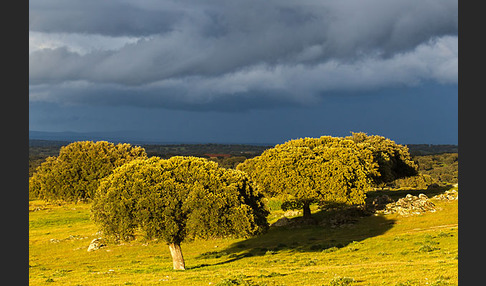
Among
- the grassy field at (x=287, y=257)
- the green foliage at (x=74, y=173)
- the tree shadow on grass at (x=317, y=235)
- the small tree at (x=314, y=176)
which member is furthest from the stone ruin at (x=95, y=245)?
the green foliage at (x=74, y=173)

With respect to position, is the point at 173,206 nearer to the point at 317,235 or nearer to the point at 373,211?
the point at 317,235

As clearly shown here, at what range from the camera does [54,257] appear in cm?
5012

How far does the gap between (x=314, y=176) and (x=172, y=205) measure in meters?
26.2

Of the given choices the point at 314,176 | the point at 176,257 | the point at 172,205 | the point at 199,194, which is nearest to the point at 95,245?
the point at 176,257

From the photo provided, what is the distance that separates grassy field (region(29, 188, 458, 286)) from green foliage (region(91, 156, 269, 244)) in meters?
2.94

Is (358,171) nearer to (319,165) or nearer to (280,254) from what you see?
(319,165)

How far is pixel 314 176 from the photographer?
57.8m

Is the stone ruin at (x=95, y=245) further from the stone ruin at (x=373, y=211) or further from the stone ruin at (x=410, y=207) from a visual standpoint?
the stone ruin at (x=410, y=207)

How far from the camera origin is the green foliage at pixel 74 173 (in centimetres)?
8256

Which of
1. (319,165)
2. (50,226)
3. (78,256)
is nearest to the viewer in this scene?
(78,256)

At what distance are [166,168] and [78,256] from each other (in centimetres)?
1936

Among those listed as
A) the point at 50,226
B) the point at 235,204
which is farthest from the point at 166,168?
the point at 50,226

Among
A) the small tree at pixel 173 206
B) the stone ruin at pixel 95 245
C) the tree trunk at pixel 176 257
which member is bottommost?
the stone ruin at pixel 95 245

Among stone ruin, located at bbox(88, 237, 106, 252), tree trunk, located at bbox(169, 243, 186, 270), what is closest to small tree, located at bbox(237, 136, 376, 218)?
stone ruin, located at bbox(88, 237, 106, 252)
